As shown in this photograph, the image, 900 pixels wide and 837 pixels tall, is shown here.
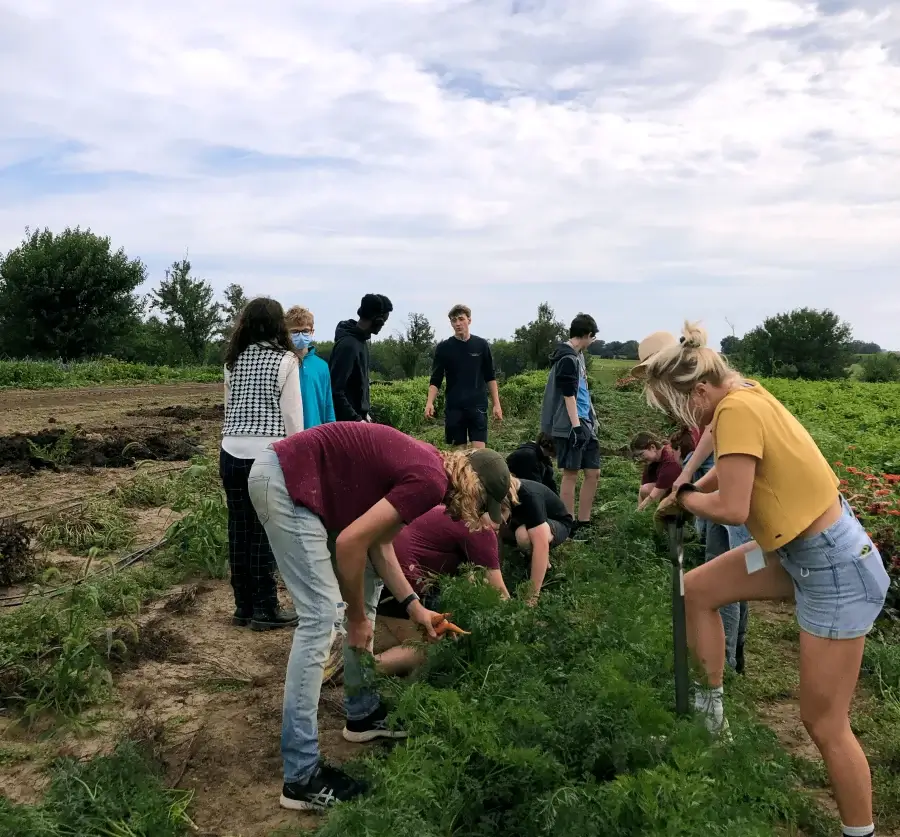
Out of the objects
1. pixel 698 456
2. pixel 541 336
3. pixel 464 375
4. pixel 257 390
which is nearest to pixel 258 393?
pixel 257 390

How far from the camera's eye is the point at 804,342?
44.0 metres

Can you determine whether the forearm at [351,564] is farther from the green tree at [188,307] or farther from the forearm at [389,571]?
the green tree at [188,307]

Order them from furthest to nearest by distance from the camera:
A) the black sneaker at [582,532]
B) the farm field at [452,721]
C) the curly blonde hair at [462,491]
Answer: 1. the black sneaker at [582,532]
2. the curly blonde hair at [462,491]
3. the farm field at [452,721]

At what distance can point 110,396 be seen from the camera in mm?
19531

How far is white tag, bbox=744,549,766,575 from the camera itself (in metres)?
2.80

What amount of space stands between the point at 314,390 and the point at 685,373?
2704 millimetres

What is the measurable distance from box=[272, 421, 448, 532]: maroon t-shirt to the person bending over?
2.89 ft

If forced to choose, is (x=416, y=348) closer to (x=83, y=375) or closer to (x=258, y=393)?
(x=83, y=375)

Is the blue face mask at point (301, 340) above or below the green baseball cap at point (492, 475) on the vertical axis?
above

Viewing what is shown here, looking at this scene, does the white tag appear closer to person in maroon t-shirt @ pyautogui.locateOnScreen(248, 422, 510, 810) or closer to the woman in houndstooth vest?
person in maroon t-shirt @ pyautogui.locateOnScreen(248, 422, 510, 810)

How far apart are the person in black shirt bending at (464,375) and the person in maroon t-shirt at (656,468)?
2392 millimetres

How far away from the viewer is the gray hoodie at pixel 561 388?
6.30m

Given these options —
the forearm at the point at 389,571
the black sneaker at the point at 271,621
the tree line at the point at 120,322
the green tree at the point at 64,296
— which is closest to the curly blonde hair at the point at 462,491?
the forearm at the point at 389,571

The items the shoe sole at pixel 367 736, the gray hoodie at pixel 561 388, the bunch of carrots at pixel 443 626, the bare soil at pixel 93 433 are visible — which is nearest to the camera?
the bunch of carrots at pixel 443 626
